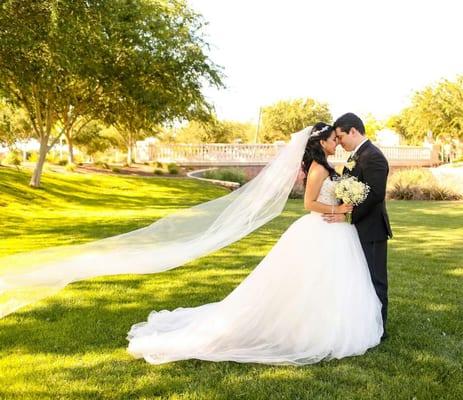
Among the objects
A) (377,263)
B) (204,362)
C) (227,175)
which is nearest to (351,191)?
(377,263)

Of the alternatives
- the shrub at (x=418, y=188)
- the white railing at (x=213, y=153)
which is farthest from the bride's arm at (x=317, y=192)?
the white railing at (x=213, y=153)

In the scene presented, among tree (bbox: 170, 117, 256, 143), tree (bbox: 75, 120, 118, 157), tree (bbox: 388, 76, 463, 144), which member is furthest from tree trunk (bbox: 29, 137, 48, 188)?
tree (bbox: 388, 76, 463, 144)

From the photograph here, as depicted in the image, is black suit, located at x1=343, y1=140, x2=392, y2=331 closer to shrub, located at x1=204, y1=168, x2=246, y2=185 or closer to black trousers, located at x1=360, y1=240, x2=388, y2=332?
black trousers, located at x1=360, y1=240, x2=388, y2=332

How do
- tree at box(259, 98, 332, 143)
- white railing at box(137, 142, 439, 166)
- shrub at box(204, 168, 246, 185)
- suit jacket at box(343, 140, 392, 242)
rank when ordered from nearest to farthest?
suit jacket at box(343, 140, 392, 242) → shrub at box(204, 168, 246, 185) → white railing at box(137, 142, 439, 166) → tree at box(259, 98, 332, 143)

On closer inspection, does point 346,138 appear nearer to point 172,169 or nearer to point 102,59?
point 102,59

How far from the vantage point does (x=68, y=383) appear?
4.47 m

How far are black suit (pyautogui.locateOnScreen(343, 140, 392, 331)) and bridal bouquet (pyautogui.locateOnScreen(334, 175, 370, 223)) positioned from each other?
5.4 inches

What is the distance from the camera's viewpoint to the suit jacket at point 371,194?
205 inches

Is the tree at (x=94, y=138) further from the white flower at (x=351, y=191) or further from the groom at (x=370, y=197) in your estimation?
the white flower at (x=351, y=191)

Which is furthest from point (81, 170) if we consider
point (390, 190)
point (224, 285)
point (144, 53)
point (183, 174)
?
point (224, 285)

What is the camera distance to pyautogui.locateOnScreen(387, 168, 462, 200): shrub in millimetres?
24719

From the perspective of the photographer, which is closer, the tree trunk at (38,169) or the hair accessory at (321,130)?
the hair accessory at (321,130)

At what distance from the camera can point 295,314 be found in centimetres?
518

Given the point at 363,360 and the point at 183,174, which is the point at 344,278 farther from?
the point at 183,174
